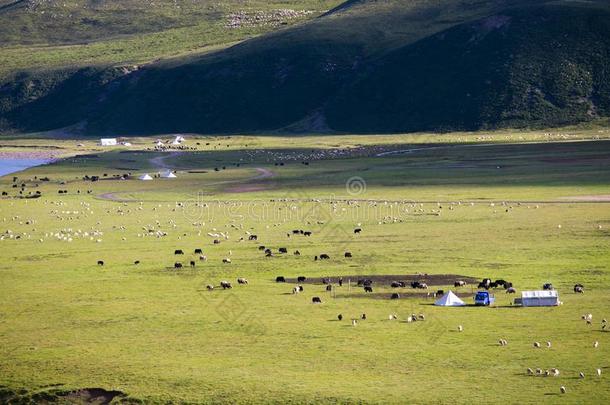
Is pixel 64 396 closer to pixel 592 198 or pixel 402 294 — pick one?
pixel 402 294

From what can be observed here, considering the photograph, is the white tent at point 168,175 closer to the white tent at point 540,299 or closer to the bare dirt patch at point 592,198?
the bare dirt patch at point 592,198

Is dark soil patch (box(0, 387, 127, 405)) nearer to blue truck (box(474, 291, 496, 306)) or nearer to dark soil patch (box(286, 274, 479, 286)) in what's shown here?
blue truck (box(474, 291, 496, 306))

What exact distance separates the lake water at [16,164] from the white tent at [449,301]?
322 ft

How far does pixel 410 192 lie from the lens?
105 metres

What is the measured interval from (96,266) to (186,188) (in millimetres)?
50536

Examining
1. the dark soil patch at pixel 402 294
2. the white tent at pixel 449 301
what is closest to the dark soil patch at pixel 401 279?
the dark soil patch at pixel 402 294

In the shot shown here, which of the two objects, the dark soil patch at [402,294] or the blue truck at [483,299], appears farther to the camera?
the dark soil patch at [402,294]

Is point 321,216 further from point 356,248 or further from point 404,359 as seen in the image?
point 404,359

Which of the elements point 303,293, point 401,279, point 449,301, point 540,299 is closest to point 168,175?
point 401,279

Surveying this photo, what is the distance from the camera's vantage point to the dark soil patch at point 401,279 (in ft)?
184

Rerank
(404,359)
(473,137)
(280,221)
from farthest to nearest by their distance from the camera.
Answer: (473,137) < (280,221) < (404,359)

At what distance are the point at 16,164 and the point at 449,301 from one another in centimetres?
12178

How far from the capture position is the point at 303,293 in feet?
177

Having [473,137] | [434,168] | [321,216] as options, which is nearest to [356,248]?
[321,216]
